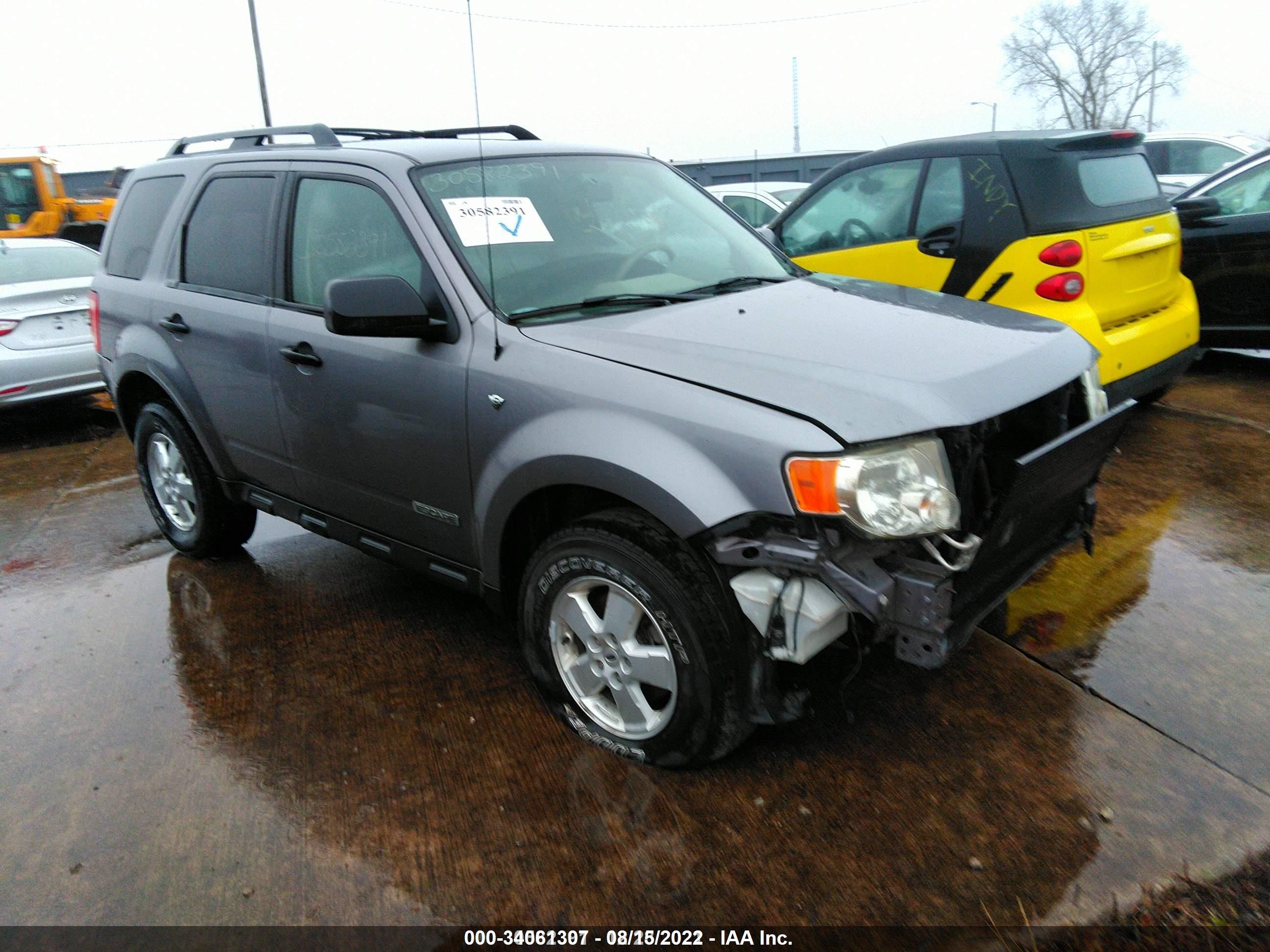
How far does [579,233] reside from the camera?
11.0 ft

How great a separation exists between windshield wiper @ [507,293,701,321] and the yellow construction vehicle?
18.6m

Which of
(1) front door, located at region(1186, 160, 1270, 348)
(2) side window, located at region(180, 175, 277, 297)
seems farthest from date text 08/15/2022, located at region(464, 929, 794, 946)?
(1) front door, located at region(1186, 160, 1270, 348)

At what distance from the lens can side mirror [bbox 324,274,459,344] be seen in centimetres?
286

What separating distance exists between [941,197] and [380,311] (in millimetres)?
3537

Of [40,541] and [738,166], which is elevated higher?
[738,166]

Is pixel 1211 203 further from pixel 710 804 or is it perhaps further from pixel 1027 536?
pixel 710 804

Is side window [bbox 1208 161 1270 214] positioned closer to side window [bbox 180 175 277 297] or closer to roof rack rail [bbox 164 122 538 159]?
roof rack rail [bbox 164 122 538 159]

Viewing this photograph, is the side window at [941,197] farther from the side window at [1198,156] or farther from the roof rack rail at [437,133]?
the side window at [1198,156]

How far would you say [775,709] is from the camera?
256 cm

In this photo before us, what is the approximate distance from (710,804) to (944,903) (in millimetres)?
667

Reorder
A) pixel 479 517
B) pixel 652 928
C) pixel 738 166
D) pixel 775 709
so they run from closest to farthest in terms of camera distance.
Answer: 1. pixel 652 928
2. pixel 775 709
3. pixel 479 517
4. pixel 738 166

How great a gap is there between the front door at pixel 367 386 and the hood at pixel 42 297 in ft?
15.2

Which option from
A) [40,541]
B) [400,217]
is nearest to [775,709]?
[400,217]

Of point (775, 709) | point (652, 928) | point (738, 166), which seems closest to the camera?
point (652, 928)
